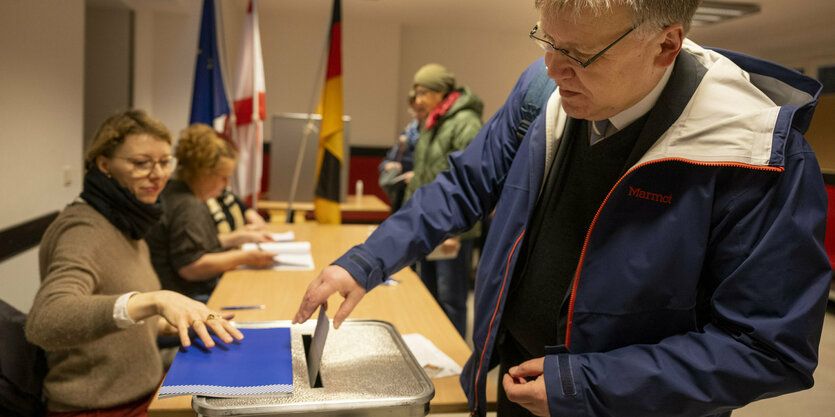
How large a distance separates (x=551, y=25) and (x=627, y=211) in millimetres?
316

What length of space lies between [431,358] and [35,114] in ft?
8.23

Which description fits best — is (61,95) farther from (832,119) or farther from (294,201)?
(832,119)

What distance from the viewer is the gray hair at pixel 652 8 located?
0.87 metres

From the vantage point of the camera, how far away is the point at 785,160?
85 cm

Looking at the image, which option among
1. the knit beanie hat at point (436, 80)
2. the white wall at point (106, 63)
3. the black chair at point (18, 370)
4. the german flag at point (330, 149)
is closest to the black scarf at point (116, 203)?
the black chair at point (18, 370)

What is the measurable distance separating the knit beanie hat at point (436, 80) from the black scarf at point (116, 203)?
1.97 metres

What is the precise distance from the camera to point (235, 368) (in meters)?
1.07

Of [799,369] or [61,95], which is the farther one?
[61,95]

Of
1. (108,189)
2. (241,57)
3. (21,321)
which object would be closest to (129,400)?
(21,321)

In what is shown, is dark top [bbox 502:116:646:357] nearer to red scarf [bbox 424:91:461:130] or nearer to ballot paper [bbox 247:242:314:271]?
ballot paper [bbox 247:242:314:271]

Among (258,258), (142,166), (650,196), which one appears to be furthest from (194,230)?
(650,196)

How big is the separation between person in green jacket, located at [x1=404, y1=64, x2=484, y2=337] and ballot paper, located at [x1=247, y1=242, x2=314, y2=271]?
71 cm

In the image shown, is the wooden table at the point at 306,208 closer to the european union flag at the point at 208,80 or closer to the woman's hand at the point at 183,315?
the european union flag at the point at 208,80

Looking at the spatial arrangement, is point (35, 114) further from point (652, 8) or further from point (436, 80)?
point (652, 8)
